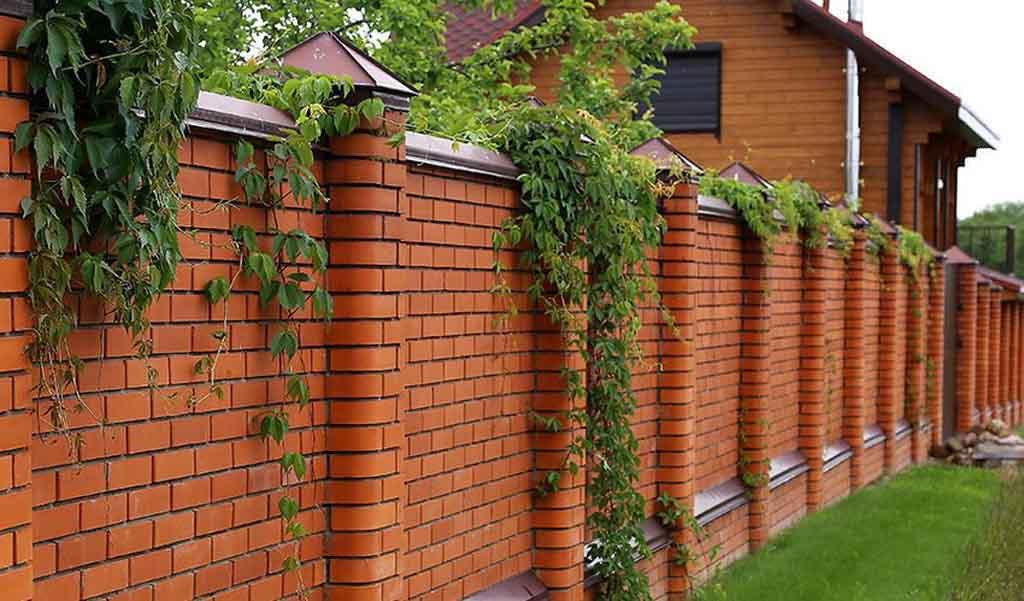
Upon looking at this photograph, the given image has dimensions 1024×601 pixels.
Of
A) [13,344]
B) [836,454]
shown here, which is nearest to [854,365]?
[836,454]

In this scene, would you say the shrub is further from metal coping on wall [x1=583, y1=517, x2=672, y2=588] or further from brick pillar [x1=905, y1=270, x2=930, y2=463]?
brick pillar [x1=905, y1=270, x2=930, y2=463]

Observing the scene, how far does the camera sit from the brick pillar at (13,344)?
2.99m

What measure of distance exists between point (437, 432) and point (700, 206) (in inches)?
145

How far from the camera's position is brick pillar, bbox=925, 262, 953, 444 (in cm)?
1806

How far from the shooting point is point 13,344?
9.93 feet

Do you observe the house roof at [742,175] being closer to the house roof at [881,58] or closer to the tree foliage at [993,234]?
the house roof at [881,58]

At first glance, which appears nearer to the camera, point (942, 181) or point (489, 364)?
point (489, 364)

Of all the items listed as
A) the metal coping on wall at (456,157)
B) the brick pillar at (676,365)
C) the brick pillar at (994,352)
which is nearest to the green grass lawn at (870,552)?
the brick pillar at (676,365)

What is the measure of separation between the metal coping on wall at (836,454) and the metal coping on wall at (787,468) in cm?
39

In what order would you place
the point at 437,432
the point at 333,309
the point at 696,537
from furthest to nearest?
the point at 696,537
the point at 437,432
the point at 333,309

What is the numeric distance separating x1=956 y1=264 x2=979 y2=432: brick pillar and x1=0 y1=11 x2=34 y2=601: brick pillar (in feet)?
59.5

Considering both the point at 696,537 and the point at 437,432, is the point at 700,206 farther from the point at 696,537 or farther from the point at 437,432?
the point at 437,432

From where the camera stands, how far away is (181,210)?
377 centimetres

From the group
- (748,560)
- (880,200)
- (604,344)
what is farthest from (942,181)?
(604,344)
